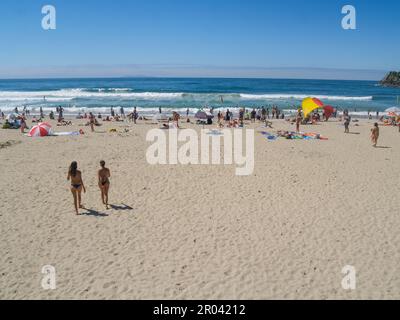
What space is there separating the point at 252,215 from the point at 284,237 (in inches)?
45.5

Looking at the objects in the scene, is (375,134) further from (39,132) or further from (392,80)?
(392,80)

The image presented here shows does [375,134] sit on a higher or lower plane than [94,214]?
higher

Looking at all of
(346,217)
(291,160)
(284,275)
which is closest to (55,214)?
(284,275)

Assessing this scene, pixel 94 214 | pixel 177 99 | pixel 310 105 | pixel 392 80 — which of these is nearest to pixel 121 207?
pixel 94 214

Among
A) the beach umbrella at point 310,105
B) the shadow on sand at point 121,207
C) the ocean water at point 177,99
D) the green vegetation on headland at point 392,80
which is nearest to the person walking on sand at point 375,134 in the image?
the beach umbrella at point 310,105

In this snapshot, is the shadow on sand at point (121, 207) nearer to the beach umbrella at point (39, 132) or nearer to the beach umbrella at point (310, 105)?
the beach umbrella at point (39, 132)

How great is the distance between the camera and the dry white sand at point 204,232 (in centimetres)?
500

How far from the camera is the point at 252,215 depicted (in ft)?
24.3
